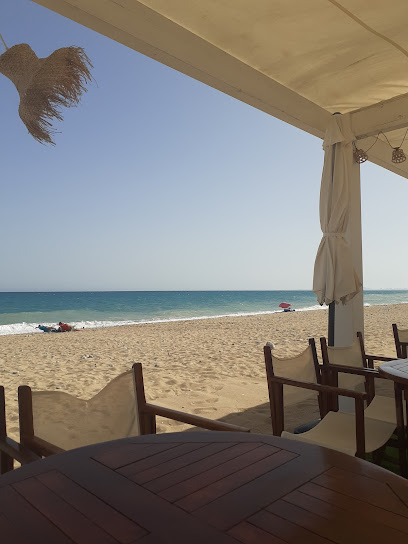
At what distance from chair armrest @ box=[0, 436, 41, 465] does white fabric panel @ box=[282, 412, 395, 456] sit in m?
1.12

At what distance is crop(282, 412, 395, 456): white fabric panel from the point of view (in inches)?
71.7

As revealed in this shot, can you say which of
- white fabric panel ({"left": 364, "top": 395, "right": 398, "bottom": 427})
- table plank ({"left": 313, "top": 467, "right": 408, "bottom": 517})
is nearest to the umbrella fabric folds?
white fabric panel ({"left": 364, "top": 395, "right": 398, "bottom": 427})

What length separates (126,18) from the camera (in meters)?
2.26

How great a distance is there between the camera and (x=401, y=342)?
318cm

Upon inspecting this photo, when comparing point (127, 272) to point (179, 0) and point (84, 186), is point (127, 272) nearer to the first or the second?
point (84, 186)

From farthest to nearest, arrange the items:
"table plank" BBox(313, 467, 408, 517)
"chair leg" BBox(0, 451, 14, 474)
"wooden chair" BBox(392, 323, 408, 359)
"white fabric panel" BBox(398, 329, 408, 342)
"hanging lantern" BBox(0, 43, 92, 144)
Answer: "white fabric panel" BBox(398, 329, 408, 342) < "wooden chair" BBox(392, 323, 408, 359) < "hanging lantern" BBox(0, 43, 92, 144) < "chair leg" BBox(0, 451, 14, 474) < "table plank" BBox(313, 467, 408, 517)

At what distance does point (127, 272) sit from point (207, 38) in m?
56.6

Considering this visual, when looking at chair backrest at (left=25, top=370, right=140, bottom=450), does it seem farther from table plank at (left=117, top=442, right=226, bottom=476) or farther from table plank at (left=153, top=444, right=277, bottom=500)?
table plank at (left=153, top=444, right=277, bottom=500)

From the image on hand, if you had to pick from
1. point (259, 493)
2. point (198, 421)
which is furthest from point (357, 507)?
point (198, 421)

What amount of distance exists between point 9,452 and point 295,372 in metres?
1.47

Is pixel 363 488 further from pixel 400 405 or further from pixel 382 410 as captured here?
pixel 382 410

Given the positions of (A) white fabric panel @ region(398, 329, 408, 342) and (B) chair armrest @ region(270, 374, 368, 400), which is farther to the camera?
(A) white fabric panel @ region(398, 329, 408, 342)

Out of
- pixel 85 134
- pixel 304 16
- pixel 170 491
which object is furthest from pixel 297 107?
pixel 85 134

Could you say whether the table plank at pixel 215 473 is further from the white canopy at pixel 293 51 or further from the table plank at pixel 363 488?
the white canopy at pixel 293 51
